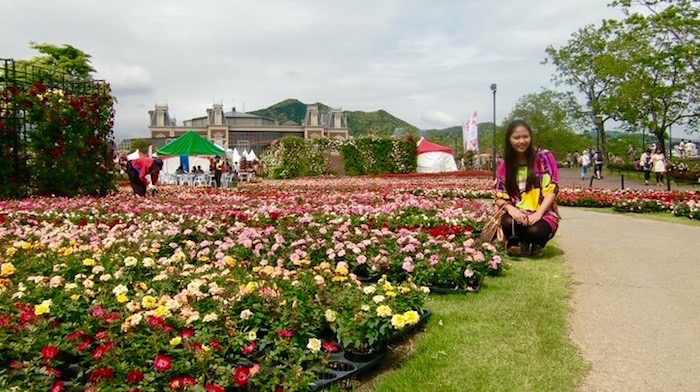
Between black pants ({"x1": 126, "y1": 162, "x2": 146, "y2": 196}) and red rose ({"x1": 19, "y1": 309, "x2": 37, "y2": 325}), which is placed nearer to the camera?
red rose ({"x1": 19, "y1": 309, "x2": 37, "y2": 325})

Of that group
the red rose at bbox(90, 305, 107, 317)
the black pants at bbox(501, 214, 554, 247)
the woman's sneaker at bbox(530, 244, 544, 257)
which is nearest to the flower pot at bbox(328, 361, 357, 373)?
the red rose at bbox(90, 305, 107, 317)

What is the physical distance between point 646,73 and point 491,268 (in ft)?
89.4

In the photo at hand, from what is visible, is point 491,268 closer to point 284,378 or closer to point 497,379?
point 497,379

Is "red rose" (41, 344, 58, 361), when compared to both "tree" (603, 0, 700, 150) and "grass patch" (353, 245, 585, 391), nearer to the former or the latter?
"grass patch" (353, 245, 585, 391)

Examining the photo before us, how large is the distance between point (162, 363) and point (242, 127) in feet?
313

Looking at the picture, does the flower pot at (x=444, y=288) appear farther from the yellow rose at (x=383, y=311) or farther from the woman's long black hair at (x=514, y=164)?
the woman's long black hair at (x=514, y=164)

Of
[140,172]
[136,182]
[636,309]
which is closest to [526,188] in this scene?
[636,309]

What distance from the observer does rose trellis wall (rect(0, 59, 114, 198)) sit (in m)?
11.6

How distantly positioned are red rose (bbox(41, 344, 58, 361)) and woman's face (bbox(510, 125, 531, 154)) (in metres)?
4.67

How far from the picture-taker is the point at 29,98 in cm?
1182

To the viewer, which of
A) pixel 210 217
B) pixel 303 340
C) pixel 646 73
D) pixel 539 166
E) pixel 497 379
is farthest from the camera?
pixel 646 73

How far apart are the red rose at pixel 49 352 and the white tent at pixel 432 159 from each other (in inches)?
1293

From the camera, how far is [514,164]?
19.8ft

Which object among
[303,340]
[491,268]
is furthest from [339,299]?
[491,268]
